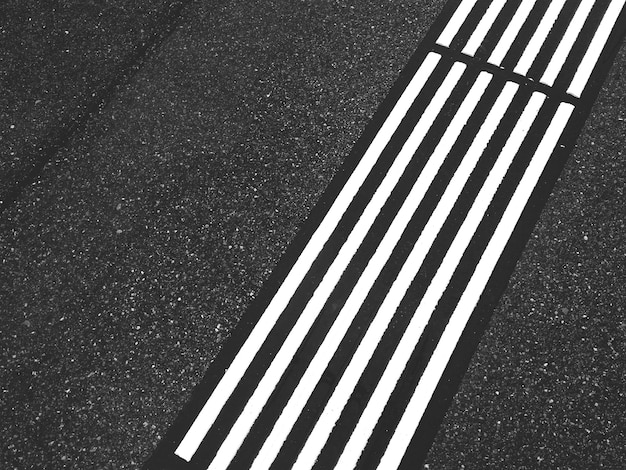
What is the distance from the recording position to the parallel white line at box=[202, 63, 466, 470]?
321cm

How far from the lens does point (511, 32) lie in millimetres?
4324

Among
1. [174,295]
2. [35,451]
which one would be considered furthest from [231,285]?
[35,451]

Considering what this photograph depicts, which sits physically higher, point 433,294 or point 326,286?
point 433,294

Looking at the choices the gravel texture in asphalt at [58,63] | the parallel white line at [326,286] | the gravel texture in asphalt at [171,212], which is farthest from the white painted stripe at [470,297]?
the gravel texture in asphalt at [58,63]

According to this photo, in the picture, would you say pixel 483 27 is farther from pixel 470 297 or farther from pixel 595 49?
pixel 470 297

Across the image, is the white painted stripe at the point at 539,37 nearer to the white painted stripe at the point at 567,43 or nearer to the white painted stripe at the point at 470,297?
the white painted stripe at the point at 567,43

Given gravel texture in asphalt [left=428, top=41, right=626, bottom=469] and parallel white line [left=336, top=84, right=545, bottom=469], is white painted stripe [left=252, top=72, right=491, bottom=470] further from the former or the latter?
gravel texture in asphalt [left=428, top=41, right=626, bottom=469]

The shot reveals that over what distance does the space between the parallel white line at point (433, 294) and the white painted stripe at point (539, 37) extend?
0.27 m

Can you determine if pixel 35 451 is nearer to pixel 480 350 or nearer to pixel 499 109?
pixel 480 350

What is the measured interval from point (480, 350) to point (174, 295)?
1898mm

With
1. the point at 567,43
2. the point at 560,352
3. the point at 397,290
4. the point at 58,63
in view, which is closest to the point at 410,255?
the point at 397,290

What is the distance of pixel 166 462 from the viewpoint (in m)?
3.16

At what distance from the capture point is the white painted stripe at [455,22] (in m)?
4.34

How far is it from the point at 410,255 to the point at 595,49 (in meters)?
2.21
